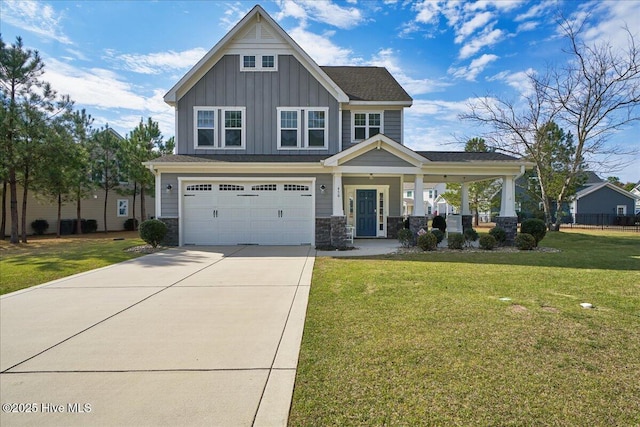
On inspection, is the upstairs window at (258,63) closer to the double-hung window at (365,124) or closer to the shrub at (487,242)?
the double-hung window at (365,124)

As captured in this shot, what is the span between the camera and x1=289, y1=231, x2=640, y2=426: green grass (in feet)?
9.35

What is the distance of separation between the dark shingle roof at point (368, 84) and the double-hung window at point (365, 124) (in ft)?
2.35

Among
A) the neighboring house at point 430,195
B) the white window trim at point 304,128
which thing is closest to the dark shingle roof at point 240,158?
the white window trim at point 304,128

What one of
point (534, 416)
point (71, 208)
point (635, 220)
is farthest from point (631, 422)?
point (635, 220)

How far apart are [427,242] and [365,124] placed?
→ 6746mm

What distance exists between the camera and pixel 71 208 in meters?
24.3

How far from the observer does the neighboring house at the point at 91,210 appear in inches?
870

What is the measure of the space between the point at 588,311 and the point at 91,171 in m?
26.0

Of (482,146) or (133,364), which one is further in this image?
(482,146)

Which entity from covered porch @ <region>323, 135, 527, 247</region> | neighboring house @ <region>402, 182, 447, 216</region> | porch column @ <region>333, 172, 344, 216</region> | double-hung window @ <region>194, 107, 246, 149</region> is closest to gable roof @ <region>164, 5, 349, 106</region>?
double-hung window @ <region>194, 107, 246, 149</region>

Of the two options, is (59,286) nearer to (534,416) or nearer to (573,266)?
(534,416)

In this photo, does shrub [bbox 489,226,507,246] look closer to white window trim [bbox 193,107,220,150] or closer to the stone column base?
the stone column base

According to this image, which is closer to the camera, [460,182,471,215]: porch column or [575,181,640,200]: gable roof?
[460,182,471,215]: porch column

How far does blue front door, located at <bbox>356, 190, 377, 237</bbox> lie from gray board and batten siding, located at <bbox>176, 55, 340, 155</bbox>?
311cm
